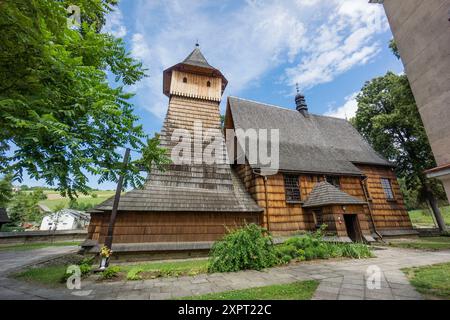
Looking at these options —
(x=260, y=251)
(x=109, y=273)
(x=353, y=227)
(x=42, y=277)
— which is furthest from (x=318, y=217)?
(x=42, y=277)

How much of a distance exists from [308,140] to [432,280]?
1266cm

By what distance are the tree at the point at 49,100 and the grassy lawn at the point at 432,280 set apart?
7.08 metres

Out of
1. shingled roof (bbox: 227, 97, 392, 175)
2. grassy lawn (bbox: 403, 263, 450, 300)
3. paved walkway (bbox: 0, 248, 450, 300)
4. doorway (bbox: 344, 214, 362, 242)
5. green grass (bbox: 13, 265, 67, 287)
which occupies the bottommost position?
green grass (bbox: 13, 265, 67, 287)

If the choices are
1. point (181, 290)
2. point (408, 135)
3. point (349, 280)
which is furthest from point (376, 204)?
point (181, 290)

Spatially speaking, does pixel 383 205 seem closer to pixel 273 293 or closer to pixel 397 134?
pixel 397 134

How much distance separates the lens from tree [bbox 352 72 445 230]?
17462 millimetres

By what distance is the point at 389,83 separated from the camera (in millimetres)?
20875

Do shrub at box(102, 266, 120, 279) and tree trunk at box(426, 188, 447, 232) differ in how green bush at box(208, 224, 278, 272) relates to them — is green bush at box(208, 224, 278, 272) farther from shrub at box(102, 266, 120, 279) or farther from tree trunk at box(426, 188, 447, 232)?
tree trunk at box(426, 188, 447, 232)

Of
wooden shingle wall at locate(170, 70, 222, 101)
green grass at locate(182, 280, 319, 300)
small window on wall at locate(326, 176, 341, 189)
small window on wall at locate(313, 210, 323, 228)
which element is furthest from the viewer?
wooden shingle wall at locate(170, 70, 222, 101)

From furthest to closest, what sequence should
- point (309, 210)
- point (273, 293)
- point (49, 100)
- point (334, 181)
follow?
point (334, 181) < point (309, 210) < point (273, 293) < point (49, 100)

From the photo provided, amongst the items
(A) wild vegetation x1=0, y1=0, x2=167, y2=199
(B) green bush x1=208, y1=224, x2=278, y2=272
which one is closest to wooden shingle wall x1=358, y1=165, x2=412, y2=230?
(B) green bush x1=208, y1=224, x2=278, y2=272

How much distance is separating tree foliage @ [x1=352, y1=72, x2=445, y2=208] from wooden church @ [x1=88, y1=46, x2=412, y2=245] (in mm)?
3512

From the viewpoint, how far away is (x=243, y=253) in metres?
7.22

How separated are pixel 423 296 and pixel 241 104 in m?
15.2
